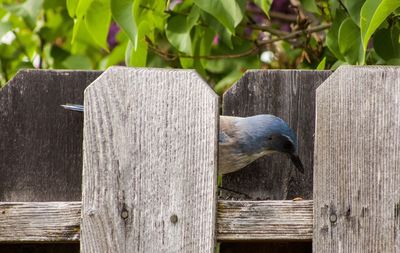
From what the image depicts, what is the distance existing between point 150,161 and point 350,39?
1029 mm

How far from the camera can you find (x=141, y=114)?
2.61 m

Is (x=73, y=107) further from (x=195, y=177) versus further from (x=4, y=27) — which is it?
(x=4, y=27)

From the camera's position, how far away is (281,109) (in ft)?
9.91

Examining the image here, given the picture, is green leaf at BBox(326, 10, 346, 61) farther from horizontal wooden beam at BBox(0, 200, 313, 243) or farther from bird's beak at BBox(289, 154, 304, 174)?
horizontal wooden beam at BBox(0, 200, 313, 243)

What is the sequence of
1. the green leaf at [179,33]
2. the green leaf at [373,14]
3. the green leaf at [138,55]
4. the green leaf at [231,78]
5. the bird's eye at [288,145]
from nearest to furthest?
the green leaf at [373,14], the bird's eye at [288,145], the green leaf at [138,55], the green leaf at [179,33], the green leaf at [231,78]

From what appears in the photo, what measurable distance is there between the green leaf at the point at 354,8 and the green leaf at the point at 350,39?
0.08m

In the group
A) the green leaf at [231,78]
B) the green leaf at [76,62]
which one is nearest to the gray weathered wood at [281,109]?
the green leaf at [231,78]

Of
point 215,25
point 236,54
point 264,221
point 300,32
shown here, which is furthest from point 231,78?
point 264,221

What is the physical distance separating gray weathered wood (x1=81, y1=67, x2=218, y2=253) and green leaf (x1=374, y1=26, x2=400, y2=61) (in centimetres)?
100

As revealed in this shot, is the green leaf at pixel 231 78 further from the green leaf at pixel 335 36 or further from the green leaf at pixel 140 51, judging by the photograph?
the green leaf at pixel 140 51

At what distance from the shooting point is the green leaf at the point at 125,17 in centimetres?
311

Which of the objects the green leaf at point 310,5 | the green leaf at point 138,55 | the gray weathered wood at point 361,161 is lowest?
the gray weathered wood at point 361,161

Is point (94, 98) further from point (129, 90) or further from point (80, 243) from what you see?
point (80, 243)

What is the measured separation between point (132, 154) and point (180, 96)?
226mm
